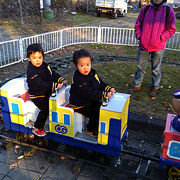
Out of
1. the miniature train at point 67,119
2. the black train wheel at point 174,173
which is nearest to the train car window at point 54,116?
the miniature train at point 67,119

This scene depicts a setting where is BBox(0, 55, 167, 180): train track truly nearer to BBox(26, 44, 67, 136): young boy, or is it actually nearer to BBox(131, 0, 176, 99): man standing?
BBox(26, 44, 67, 136): young boy

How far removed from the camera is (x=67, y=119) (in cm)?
352

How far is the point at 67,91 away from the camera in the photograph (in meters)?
3.97

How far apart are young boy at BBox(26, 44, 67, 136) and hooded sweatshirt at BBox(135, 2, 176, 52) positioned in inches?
104

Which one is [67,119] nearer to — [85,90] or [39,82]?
[85,90]

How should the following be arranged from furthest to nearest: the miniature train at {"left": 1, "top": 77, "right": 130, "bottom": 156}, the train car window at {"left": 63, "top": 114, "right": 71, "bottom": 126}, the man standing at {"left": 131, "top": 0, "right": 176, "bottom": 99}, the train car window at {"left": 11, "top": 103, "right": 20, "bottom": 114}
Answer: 1. the man standing at {"left": 131, "top": 0, "right": 176, "bottom": 99}
2. the train car window at {"left": 11, "top": 103, "right": 20, "bottom": 114}
3. the train car window at {"left": 63, "top": 114, "right": 71, "bottom": 126}
4. the miniature train at {"left": 1, "top": 77, "right": 130, "bottom": 156}

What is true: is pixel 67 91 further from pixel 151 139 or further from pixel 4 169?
pixel 151 139

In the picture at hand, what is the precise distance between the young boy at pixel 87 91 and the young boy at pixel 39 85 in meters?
0.36

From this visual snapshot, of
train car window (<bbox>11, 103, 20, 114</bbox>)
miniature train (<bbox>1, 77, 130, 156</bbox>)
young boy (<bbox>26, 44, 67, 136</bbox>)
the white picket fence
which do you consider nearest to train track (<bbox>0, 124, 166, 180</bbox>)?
miniature train (<bbox>1, 77, 130, 156</bbox>)

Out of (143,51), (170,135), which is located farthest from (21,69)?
(170,135)

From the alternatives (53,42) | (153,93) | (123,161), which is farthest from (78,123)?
(53,42)

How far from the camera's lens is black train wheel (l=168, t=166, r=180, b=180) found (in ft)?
10.4

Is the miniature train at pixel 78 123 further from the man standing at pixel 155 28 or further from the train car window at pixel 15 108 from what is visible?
Result: the man standing at pixel 155 28

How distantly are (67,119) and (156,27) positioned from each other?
3.11 metres
